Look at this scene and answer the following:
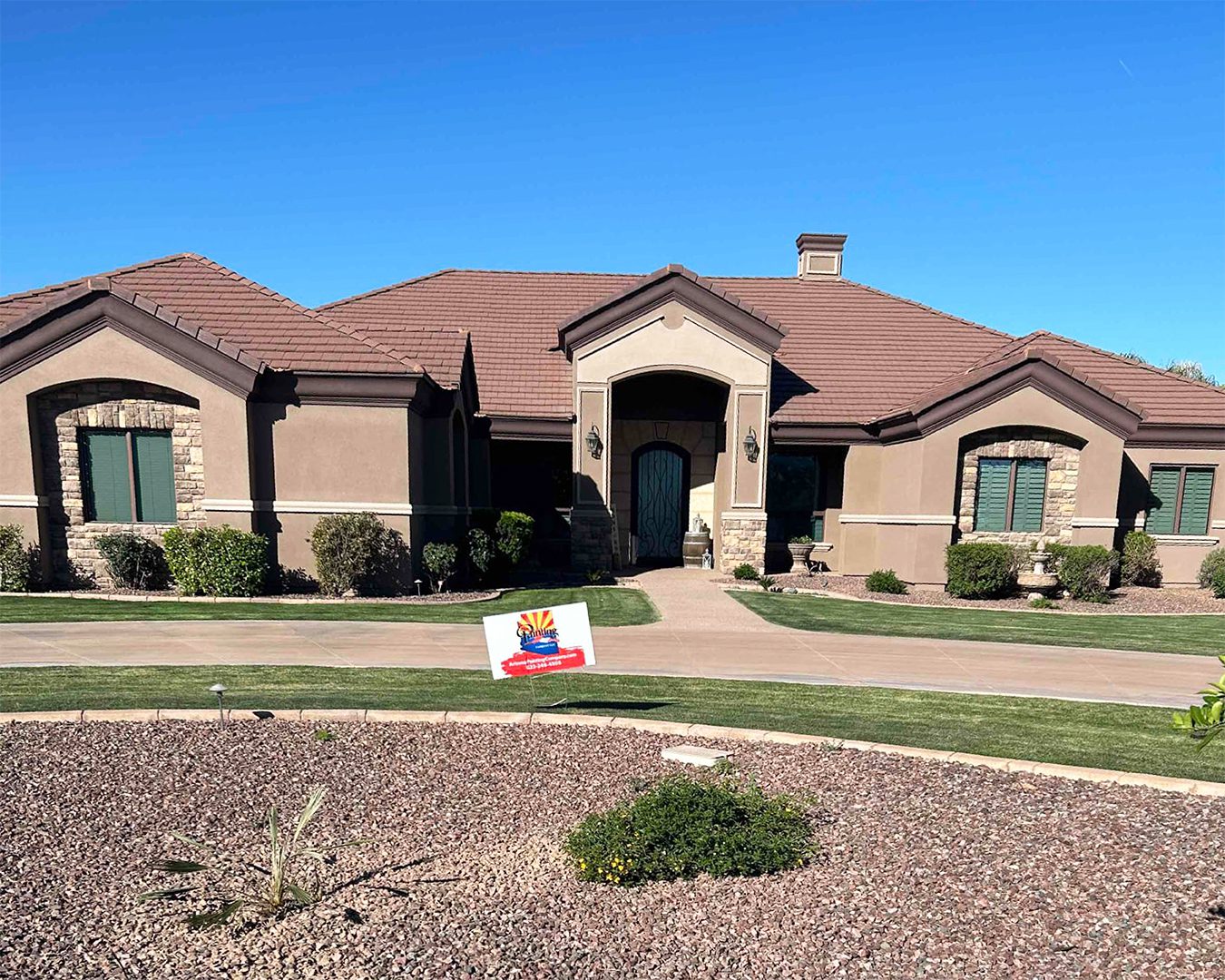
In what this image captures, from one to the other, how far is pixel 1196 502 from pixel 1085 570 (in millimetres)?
5388

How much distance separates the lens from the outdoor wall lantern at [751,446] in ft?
56.1

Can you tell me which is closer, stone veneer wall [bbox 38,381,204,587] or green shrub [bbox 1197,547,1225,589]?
stone veneer wall [bbox 38,381,204,587]

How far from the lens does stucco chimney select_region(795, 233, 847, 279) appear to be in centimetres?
2344

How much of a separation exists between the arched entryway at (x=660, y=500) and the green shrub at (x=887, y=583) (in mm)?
5157

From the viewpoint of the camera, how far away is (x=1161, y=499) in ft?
57.9

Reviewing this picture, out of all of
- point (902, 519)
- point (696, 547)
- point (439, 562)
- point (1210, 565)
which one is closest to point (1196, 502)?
point (1210, 565)

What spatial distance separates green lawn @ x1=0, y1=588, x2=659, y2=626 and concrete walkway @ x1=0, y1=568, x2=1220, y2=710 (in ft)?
1.40

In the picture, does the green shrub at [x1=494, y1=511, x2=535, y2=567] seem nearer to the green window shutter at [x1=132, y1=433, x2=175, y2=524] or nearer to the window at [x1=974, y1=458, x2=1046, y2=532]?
the green window shutter at [x1=132, y1=433, x2=175, y2=524]

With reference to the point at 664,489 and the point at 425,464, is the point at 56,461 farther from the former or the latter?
the point at 664,489

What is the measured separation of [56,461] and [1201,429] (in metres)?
25.1

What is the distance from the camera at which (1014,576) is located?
51.6 ft

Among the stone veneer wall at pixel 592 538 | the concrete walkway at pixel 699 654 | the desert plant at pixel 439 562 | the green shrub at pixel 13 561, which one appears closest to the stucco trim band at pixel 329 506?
the desert plant at pixel 439 562

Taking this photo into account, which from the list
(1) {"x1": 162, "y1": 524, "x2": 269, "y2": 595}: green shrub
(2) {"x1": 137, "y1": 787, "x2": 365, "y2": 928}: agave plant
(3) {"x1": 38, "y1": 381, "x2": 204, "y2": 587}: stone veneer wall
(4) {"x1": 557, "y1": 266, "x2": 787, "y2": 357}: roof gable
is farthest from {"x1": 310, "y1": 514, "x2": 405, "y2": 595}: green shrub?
(2) {"x1": 137, "y1": 787, "x2": 365, "y2": 928}: agave plant

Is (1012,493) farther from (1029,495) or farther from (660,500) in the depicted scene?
(660,500)
